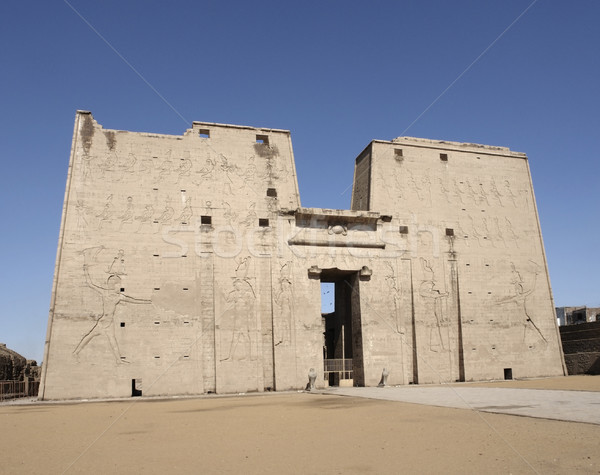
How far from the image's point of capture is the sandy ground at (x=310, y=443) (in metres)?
5.89

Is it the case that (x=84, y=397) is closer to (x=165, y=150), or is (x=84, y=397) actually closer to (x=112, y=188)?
(x=112, y=188)

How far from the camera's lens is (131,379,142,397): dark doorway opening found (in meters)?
17.6

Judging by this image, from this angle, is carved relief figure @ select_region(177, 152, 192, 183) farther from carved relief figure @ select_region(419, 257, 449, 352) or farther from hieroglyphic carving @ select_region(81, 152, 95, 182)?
carved relief figure @ select_region(419, 257, 449, 352)

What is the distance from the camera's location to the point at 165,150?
1989 centimetres

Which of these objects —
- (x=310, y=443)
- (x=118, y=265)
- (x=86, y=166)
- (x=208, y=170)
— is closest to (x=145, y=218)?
(x=118, y=265)

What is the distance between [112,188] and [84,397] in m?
7.03

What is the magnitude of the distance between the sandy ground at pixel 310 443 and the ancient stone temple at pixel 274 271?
709cm

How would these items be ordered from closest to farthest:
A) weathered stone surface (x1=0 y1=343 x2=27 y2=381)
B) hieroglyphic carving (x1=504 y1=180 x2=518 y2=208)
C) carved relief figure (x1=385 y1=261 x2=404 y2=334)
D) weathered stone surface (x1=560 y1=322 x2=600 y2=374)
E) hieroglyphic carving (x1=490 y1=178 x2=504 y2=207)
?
weathered stone surface (x1=0 y1=343 x2=27 y2=381), carved relief figure (x1=385 y1=261 x2=404 y2=334), weathered stone surface (x1=560 y1=322 x2=600 y2=374), hieroglyphic carving (x1=490 y1=178 x2=504 y2=207), hieroglyphic carving (x1=504 y1=180 x2=518 y2=208)

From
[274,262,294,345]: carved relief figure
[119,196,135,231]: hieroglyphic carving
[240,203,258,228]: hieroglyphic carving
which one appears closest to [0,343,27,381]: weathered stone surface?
[119,196,135,231]: hieroglyphic carving

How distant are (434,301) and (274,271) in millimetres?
6495

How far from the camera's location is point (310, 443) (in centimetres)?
730

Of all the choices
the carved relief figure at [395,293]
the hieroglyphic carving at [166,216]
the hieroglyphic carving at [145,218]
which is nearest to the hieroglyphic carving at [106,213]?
the hieroglyphic carving at [145,218]

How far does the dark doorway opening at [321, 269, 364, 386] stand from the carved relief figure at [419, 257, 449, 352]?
2695 mm

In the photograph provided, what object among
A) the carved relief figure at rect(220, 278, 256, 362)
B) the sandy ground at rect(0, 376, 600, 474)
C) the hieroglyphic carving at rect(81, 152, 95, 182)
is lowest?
the sandy ground at rect(0, 376, 600, 474)
